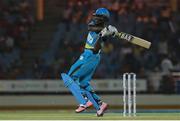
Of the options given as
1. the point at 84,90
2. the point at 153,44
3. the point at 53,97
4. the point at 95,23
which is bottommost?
the point at 84,90

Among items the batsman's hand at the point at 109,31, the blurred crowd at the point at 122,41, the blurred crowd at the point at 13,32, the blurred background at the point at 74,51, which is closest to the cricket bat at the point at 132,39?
the batsman's hand at the point at 109,31

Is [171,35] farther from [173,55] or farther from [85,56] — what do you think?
[85,56]

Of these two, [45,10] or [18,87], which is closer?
[18,87]

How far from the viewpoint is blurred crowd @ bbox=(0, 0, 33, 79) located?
77.0ft

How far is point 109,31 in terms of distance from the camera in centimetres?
1404

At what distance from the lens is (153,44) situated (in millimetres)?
23734

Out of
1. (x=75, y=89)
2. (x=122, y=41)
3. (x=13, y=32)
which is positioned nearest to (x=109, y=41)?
(x=122, y=41)

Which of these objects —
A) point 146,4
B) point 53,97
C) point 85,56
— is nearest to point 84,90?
point 85,56

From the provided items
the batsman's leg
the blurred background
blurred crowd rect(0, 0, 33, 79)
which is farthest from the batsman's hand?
blurred crowd rect(0, 0, 33, 79)

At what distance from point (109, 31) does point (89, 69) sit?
89 cm

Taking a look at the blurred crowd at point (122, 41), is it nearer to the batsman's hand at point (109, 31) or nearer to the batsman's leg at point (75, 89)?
the batsman's leg at point (75, 89)

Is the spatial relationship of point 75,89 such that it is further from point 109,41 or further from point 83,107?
point 109,41

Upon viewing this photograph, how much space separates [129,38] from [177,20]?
11.1m

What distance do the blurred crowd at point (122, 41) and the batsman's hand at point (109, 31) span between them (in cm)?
855
